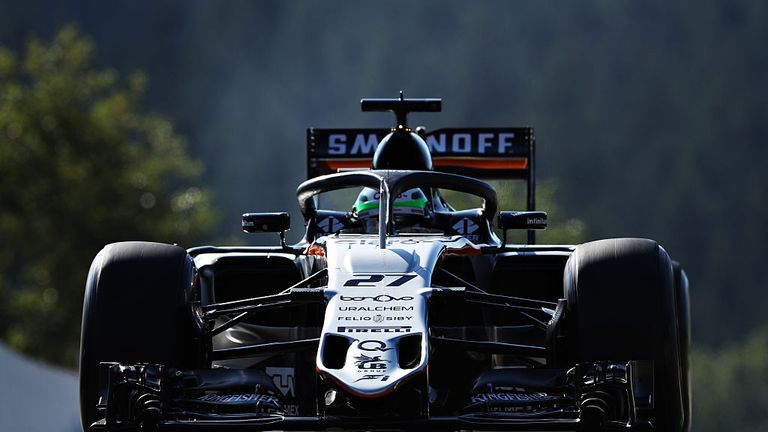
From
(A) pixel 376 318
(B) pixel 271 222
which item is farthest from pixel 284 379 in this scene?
(A) pixel 376 318

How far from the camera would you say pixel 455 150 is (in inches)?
548

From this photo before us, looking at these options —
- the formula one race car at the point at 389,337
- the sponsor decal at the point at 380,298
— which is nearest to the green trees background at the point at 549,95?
the formula one race car at the point at 389,337

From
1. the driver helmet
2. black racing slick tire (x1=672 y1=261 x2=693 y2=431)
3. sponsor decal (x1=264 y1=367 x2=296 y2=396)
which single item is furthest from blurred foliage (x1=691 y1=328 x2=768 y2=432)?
sponsor decal (x1=264 y1=367 x2=296 y2=396)

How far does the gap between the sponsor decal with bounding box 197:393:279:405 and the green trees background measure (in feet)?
212

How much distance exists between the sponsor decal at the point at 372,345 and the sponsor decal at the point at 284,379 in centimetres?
173

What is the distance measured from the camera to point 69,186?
51.1m

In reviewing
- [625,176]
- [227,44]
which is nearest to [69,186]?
[625,176]

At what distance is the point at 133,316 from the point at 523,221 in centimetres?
286

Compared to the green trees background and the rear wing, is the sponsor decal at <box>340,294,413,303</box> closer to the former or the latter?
the rear wing

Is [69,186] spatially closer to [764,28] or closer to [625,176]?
[625,176]

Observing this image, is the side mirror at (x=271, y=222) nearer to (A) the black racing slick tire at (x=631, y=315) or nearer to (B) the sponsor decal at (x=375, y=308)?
(B) the sponsor decal at (x=375, y=308)

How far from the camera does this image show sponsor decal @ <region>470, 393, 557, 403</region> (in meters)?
7.16

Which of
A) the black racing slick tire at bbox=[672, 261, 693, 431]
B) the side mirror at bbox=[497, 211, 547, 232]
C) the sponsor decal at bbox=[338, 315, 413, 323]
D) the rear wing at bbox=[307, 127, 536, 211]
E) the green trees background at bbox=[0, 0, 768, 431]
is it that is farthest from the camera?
the green trees background at bbox=[0, 0, 768, 431]

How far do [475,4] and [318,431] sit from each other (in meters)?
107
